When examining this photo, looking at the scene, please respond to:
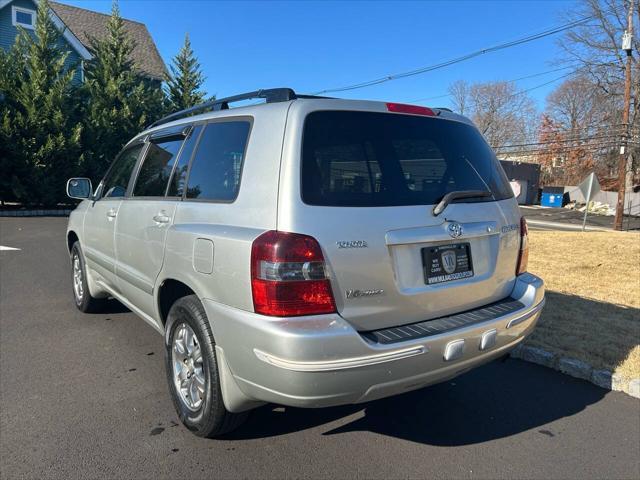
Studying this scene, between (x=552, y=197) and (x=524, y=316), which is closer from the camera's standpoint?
(x=524, y=316)

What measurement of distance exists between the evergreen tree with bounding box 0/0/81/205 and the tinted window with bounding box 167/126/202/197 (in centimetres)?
1533

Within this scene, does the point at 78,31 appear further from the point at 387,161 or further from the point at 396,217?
the point at 396,217

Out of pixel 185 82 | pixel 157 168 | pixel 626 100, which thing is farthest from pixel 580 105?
pixel 157 168

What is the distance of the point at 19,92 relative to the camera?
52.2ft

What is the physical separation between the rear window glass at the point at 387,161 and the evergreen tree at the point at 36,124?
1654 centimetres

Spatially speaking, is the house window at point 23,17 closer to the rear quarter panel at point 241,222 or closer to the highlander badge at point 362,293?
the rear quarter panel at point 241,222

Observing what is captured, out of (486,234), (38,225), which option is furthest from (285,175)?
(38,225)

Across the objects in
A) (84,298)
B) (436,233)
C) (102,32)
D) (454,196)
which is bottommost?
(84,298)

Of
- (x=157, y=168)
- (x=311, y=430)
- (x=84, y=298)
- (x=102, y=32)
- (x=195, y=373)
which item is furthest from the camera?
(x=102, y=32)

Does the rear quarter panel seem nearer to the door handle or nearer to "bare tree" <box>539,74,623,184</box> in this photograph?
the door handle

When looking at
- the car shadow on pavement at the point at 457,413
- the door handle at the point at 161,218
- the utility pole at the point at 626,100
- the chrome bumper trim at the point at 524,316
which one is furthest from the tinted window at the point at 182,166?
the utility pole at the point at 626,100

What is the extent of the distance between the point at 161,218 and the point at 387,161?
5.11 ft

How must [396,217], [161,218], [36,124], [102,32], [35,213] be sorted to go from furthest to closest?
[102,32] < [35,213] < [36,124] < [161,218] < [396,217]

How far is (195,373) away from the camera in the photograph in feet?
9.16
